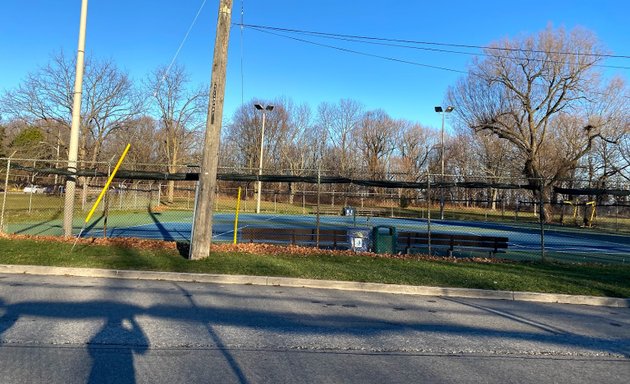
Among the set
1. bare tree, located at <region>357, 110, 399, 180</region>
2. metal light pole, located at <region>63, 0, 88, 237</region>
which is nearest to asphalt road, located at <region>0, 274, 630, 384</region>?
metal light pole, located at <region>63, 0, 88, 237</region>

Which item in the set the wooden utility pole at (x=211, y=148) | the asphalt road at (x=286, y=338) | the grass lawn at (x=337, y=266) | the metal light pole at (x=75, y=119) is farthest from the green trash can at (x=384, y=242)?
the metal light pole at (x=75, y=119)

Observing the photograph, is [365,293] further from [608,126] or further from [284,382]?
[608,126]

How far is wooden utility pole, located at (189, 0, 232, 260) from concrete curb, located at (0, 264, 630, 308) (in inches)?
65.5

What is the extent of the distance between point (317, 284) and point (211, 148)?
452 cm

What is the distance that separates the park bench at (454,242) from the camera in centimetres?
1419

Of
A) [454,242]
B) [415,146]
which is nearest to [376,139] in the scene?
[415,146]

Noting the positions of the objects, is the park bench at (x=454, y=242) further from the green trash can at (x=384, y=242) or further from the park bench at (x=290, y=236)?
the park bench at (x=290, y=236)

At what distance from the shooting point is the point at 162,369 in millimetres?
4328

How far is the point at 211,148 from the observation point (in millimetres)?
11406

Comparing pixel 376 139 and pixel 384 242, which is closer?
pixel 384 242

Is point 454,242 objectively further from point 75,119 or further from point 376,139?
point 376,139

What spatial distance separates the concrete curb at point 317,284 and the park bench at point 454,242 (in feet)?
15.4

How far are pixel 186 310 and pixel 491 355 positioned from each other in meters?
4.36

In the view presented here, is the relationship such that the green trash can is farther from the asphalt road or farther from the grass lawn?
the asphalt road
